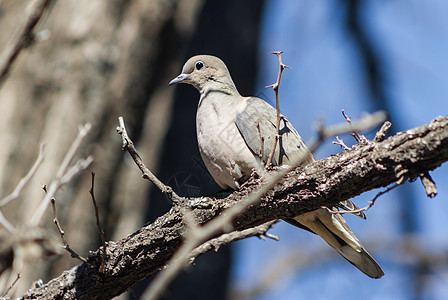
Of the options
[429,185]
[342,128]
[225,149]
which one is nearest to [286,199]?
[429,185]

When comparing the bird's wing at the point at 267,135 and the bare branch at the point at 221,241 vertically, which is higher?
the bird's wing at the point at 267,135

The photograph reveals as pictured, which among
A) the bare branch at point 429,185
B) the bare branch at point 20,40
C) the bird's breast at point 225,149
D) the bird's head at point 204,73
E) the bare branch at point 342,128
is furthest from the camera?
the bird's head at point 204,73

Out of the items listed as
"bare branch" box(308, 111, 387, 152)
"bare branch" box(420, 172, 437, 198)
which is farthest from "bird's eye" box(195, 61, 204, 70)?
"bare branch" box(308, 111, 387, 152)

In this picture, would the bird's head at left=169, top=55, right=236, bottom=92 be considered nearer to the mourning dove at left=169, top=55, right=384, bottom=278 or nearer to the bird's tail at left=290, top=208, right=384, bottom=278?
the mourning dove at left=169, top=55, right=384, bottom=278

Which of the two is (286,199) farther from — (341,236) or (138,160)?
(341,236)

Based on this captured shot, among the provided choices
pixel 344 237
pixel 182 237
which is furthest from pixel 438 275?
pixel 182 237

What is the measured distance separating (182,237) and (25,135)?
3391mm

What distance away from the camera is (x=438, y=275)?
7.35 metres

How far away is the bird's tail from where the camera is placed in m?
3.05

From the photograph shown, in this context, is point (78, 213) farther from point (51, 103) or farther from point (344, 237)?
point (344, 237)

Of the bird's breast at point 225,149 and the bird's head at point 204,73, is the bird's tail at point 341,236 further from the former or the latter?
the bird's head at point 204,73

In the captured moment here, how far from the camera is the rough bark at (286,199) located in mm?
1968

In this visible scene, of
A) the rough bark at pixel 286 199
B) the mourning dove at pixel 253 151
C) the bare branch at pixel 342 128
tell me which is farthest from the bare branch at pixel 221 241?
the bare branch at pixel 342 128

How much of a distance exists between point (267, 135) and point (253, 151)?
19 centimetres
